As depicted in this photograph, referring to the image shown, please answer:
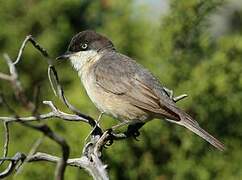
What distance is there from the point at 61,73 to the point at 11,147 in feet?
3.43

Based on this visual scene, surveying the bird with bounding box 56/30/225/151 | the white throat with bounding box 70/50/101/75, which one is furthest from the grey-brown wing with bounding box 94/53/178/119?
the white throat with bounding box 70/50/101/75

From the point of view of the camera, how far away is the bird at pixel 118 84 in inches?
159

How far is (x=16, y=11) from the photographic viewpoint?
5.55m

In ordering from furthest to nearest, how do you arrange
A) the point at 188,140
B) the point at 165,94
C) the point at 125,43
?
the point at 125,43
the point at 188,140
the point at 165,94

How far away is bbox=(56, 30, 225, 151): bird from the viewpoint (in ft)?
13.2

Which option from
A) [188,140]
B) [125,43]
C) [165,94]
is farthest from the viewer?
[125,43]

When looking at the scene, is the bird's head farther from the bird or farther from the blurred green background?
the blurred green background

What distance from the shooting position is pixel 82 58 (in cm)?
461

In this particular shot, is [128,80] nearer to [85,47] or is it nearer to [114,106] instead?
[114,106]

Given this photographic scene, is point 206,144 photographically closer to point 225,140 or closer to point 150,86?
point 225,140

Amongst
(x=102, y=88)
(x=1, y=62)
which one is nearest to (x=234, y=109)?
(x=102, y=88)

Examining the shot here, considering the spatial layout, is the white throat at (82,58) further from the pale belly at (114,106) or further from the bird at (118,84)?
the pale belly at (114,106)

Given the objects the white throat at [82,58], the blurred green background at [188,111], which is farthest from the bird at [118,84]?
the blurred green background at [188,111]

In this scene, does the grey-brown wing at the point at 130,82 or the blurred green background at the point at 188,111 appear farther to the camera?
the blurred green background at the point at 188,111
